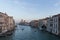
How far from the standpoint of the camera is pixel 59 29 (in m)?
31.7

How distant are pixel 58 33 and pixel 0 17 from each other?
640 inches

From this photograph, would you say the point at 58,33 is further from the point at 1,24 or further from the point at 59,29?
the point at 1,24

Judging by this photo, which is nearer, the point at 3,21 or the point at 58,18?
the point at 58,18

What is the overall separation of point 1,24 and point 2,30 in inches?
67.7

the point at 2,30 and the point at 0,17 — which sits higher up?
the point at 0,17

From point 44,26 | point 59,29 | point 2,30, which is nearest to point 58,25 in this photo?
point 59,29

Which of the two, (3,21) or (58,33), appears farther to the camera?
(3,21)

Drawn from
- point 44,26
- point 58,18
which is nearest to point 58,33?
point 58,18

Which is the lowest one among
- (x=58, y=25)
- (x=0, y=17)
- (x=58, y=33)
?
(x=58, y=33)

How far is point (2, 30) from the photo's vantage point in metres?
34.0

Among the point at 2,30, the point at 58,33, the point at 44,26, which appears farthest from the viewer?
the point at 44,26

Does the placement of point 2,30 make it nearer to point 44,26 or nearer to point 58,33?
point 58,33

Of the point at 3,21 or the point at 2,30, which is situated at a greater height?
the point at 3,21

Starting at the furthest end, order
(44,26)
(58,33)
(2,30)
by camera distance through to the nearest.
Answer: (44,26) < (2,30) < (58,33)
